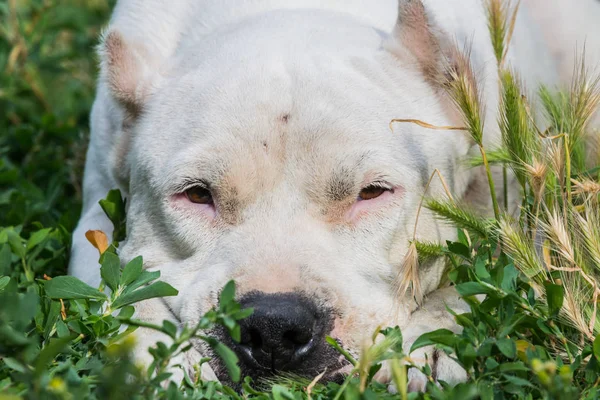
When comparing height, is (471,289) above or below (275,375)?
above

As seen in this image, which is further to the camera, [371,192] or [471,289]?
[371,192]

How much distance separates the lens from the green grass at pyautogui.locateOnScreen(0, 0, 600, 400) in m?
2.16

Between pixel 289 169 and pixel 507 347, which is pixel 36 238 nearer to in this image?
pixel 289 169

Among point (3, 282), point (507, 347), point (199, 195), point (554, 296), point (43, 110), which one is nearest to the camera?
point (507, 347)

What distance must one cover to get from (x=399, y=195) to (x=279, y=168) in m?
0.46

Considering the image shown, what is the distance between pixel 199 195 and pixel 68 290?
70 centimetres

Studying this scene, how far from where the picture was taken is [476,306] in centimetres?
267

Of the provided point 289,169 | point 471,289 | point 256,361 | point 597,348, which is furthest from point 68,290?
point 597,348

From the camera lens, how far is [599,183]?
297 centimetres

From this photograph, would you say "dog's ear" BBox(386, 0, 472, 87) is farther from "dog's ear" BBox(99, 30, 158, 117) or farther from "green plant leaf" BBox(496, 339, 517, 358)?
"green plant leaf" BBox(496, 339, 517, 358)

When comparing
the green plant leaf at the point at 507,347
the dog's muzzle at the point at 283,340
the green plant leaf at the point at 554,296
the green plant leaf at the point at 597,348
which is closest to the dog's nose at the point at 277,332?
the dog's muzzle at the point at 283,340

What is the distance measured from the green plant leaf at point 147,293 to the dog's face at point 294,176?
0.25m

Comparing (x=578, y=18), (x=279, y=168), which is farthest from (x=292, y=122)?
(x=578, y=18)

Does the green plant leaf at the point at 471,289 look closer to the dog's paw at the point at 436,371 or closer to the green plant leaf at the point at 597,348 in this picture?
the dog's paw at the point at 436,371
